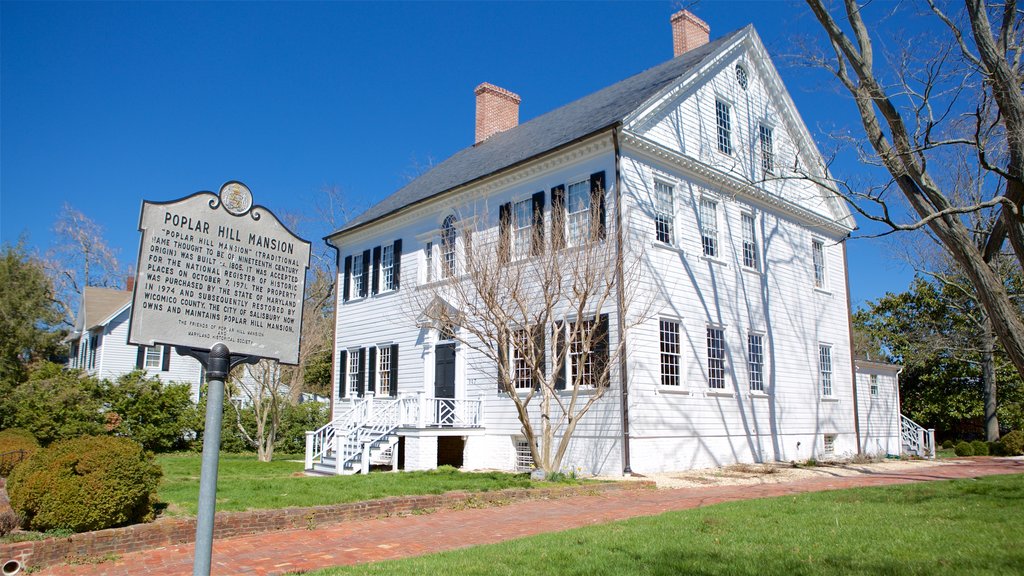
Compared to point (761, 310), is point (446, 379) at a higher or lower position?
lower

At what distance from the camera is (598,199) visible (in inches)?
608

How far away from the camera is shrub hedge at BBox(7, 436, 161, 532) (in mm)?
7520

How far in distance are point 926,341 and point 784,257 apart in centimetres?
1353

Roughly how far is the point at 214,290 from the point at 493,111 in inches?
879

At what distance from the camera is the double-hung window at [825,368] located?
2181cm

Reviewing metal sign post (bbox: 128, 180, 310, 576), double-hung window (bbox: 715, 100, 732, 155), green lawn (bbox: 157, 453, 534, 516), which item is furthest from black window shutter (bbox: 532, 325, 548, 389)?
metal sign post (bbox: 128, 180, 310, 576)

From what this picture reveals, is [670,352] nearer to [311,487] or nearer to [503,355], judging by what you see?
[503,355]

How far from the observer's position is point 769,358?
1969 cm

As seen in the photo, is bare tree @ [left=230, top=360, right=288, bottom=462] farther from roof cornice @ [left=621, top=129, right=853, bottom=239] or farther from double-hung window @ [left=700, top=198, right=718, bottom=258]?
double-hung window @ [left=700, top=198, right=718, bottom=258]

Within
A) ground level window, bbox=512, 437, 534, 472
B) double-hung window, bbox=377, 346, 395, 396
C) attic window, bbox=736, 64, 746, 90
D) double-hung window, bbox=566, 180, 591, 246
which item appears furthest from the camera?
Result: double-hung window, bbox=377, 346, 395, 396

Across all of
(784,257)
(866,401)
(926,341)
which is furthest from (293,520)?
(926,341)

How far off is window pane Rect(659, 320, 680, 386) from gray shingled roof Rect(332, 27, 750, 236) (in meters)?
4.81

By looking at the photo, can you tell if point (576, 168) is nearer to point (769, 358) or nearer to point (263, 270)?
point (769, 358)

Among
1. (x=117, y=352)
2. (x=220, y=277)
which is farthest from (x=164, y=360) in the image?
(x=220, y=277)
